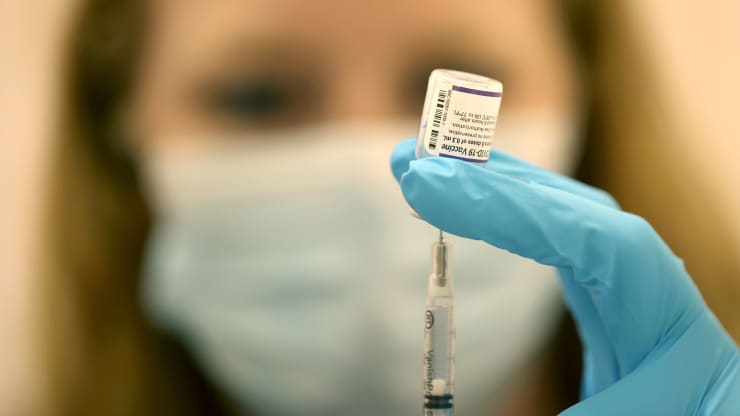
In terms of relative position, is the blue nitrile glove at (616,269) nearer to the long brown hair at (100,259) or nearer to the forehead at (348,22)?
the forehead at (348,22)

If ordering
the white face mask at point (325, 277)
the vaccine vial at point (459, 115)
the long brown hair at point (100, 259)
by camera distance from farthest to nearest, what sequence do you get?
the long brown hair at point (100, 259) → the white face mask at point (325, 277) → the vaccine vial at point (459, 115)

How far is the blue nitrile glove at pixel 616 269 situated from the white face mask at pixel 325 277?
0.47 meters

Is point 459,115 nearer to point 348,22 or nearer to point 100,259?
point 348,22

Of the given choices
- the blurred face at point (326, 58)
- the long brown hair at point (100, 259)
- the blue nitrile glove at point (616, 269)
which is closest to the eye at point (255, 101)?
the blurred face at point (326, 58)

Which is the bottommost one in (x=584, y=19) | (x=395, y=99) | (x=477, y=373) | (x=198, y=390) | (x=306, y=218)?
(x=198, y=390)

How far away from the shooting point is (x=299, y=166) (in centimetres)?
127

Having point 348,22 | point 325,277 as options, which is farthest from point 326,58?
point 325,277

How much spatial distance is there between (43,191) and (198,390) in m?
0.56

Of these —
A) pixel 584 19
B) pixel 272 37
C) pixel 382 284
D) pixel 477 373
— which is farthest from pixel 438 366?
pixel 584 19

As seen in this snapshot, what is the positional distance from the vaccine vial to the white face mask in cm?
57

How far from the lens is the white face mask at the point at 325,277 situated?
1236 mm

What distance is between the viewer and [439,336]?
0.73m

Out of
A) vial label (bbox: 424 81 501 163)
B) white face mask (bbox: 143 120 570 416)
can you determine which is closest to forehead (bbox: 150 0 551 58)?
white face mask (bbox: 143 120 570 416)

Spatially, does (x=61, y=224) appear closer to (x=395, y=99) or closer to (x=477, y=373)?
(x=395, y=99)
